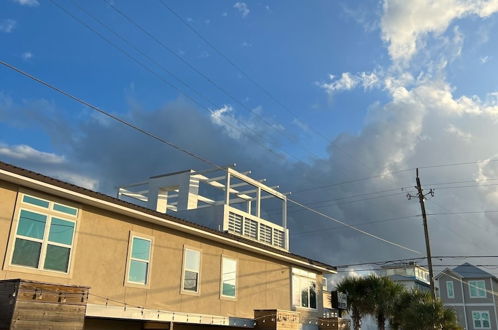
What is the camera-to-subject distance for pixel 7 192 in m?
11.0

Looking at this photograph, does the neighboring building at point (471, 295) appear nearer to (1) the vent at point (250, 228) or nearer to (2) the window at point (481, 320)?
(2) the window at point (481, 320)

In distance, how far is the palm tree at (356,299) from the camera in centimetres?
2525

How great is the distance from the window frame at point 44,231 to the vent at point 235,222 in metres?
11.1

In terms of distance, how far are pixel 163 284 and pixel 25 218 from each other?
4795 millimetres

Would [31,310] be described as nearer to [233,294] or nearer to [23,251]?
[23,251]

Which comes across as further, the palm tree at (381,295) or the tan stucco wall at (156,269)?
the palm tree at (381,295)

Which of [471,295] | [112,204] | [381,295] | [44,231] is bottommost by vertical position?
[381,295]

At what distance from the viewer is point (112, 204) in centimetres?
1296

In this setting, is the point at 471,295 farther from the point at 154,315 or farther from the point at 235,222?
the point at 154,315

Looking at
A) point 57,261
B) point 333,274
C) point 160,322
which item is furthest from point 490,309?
point 57,261

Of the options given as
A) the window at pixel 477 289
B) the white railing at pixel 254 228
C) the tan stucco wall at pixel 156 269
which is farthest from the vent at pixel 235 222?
the window at pixel 477 289

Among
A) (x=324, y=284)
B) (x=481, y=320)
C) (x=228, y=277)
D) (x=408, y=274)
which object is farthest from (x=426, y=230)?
(x=408, y=274)

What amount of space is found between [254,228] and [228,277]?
767 centimetres

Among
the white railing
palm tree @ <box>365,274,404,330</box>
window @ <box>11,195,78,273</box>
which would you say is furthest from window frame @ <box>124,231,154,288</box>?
palm tree @ <box>365,274,404,330</box>
